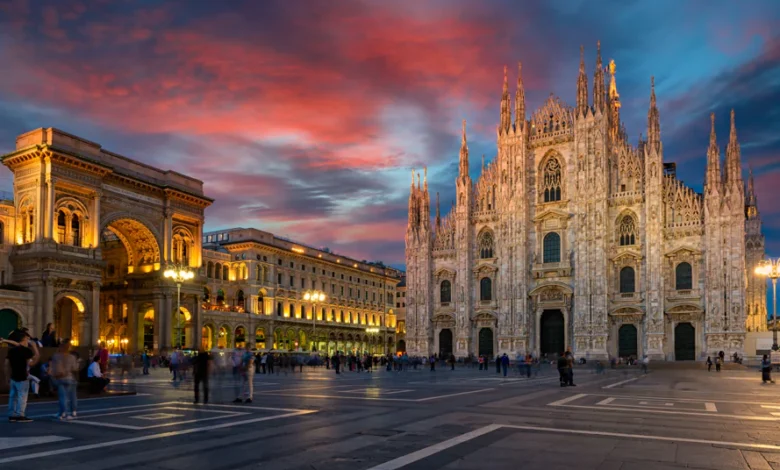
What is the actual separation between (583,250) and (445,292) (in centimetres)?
1568

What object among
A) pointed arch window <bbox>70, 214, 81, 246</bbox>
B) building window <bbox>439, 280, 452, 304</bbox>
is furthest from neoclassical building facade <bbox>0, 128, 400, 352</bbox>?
building window <bbox>439, 280, 452, 304</bbox>

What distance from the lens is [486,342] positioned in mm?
65438

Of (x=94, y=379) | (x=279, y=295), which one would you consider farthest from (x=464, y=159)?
(x=94, y=379)

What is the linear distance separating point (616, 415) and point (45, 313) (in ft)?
137

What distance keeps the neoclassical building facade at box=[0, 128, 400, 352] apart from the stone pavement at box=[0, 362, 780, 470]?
1234 inches

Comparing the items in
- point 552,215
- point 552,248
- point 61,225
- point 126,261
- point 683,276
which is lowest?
point 683,276

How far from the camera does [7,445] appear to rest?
1068 cm

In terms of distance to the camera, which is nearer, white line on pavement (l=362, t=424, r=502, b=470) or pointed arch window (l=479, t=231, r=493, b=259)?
white line on pavement (l=362, t=424, r=502, b=470)

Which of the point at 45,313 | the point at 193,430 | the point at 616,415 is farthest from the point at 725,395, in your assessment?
the point at 45,313

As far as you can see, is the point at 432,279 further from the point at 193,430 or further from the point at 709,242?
the point at 193,430

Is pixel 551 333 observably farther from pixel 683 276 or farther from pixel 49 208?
pixel 49 208

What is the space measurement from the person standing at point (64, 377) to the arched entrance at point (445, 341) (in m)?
55.4

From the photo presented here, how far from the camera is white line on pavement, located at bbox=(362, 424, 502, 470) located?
9367mm

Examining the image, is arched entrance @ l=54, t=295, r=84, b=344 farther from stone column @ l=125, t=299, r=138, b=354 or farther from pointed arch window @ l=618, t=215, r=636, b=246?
pointed arch window @ l=618, t=215, r=636, b=246
